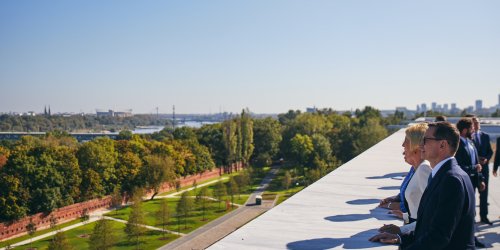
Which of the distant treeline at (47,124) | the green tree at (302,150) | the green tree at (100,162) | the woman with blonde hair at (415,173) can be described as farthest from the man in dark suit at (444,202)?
the distant treeline at (47,124)

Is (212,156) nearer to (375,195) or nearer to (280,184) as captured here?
(280,184)

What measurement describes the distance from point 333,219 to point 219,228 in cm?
2130

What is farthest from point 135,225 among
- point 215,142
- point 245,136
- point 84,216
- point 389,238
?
point 245,136

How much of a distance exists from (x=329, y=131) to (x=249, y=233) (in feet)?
177

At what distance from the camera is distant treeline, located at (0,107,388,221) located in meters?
28.7

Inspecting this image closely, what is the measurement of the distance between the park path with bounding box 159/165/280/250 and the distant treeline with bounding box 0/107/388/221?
20.2ft

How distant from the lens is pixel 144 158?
124 feet

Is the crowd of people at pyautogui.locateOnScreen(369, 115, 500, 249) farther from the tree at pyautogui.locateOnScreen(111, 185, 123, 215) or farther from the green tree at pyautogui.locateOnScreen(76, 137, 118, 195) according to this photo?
the green tree at pyautogui.locateOnScreen(76, 137, 118, 195)

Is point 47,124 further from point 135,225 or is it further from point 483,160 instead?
point 483,160

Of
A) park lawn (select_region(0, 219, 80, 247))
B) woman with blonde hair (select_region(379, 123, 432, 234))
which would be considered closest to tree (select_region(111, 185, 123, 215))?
park lawn (select_region(0, 219, 80, 247))

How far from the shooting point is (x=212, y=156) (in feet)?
169

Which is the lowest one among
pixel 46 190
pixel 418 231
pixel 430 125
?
pixel 46 190

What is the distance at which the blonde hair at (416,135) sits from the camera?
4.02m

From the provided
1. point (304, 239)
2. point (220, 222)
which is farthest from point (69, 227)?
point (304, 239)
